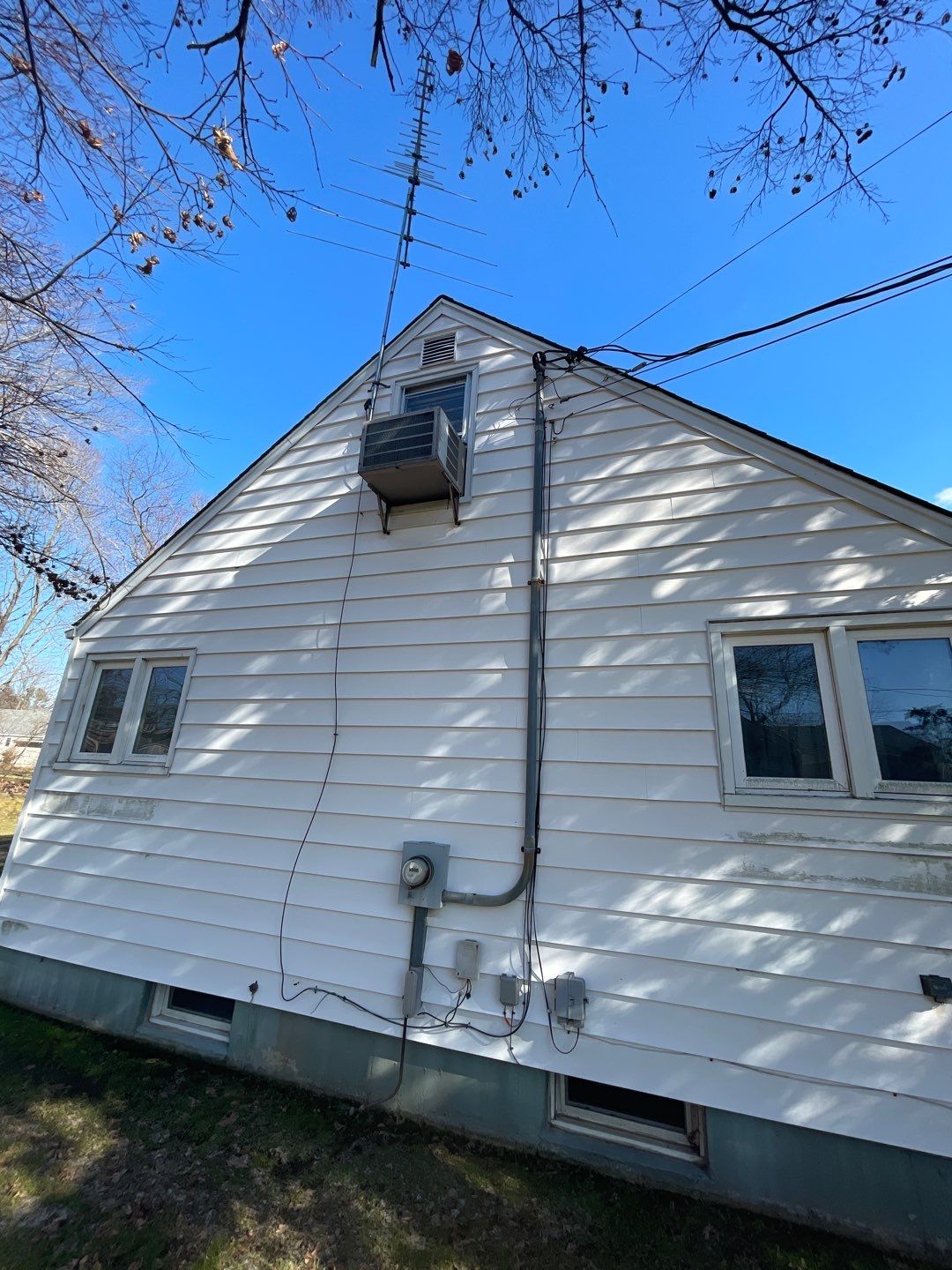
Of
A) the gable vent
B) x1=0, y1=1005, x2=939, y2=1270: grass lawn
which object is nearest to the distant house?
x1=0, y1=1005, x2=939, y2=1270: grass lawn

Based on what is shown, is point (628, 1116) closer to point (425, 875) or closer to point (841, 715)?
point (425, 875)

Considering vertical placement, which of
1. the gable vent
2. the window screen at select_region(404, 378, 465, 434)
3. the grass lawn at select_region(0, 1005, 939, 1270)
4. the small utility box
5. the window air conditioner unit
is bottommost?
the grass lawn at select_region(0, 1005, 939, 1270)

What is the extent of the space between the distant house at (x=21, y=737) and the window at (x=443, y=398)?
33.0 ft

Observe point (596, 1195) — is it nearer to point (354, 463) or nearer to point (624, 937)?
point (624, 937)

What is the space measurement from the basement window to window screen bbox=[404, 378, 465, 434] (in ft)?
17.3

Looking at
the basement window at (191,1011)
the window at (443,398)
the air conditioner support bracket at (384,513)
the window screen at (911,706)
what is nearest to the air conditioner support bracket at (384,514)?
the air conditioner support bracket at (384,513)

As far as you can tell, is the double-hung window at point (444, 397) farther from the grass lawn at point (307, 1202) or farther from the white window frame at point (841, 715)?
the grass lawn at point (307, 1202)

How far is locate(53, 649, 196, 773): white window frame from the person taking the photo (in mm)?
4512

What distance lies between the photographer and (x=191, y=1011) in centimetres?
410

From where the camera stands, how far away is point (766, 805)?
2.86 m

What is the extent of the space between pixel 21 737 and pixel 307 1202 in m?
29.6

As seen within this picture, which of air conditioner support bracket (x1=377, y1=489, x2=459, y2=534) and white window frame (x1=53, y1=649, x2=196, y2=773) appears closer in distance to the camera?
air conditioner support bracket (x1=377, y1=489, x2=459, y2=534)

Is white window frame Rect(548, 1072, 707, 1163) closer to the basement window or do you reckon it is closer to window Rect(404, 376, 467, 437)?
the basement window

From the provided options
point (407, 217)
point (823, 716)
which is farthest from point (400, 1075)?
point (407, 217)
